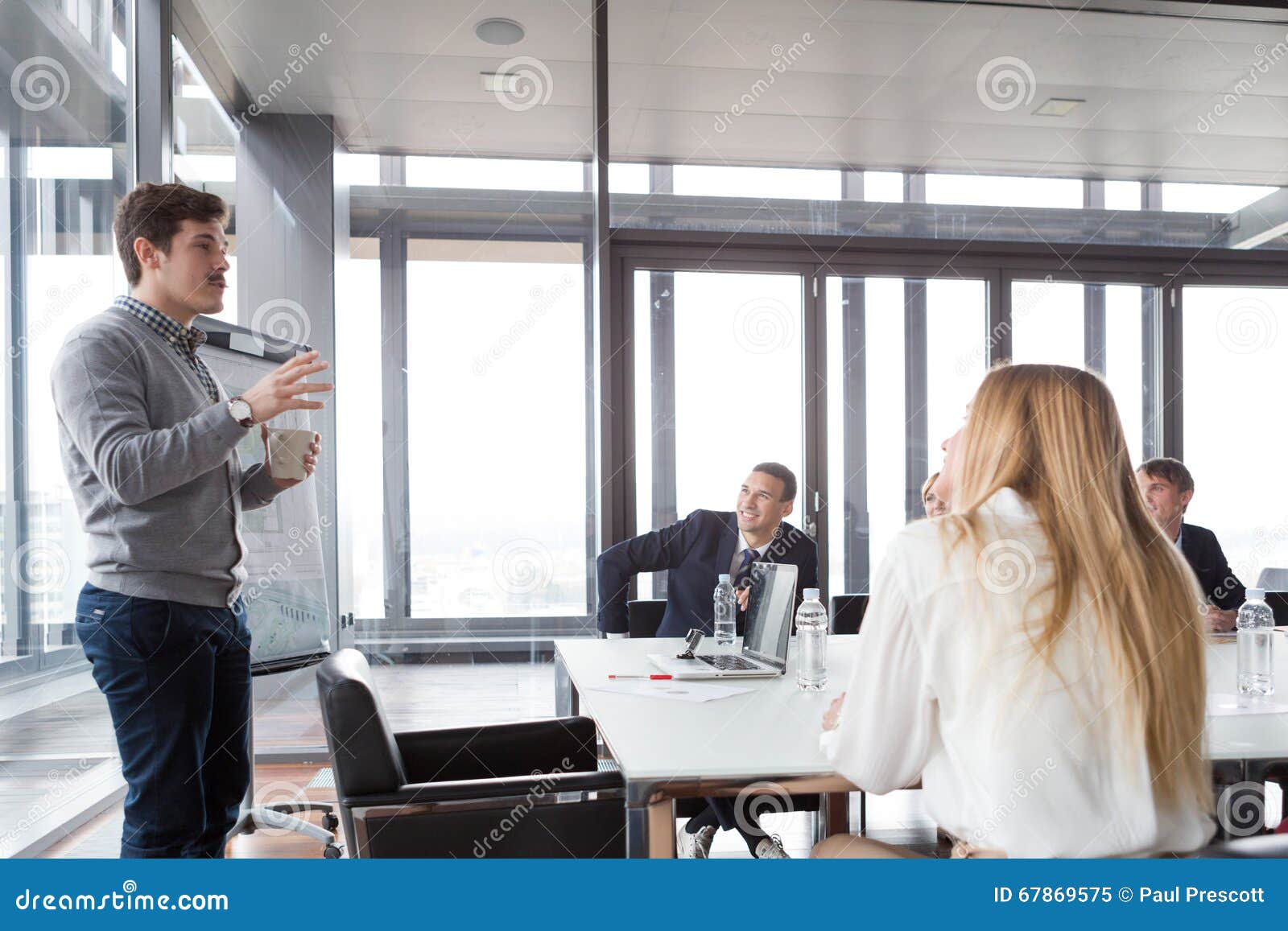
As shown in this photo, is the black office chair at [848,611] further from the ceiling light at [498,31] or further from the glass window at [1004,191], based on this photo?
the ceiling light at [498,31]

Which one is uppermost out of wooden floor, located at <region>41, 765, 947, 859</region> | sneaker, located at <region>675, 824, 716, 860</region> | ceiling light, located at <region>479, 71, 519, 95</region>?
ceiling light, located at <region>479, 71, 519, 95</region>

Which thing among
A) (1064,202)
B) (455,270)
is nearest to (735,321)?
(455,270)

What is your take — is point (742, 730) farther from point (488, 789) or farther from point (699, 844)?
point (699, 844)

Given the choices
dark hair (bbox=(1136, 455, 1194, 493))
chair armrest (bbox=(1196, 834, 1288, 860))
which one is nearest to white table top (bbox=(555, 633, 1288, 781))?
chair armrest (bbox=(1196, 834, 1288, 860))

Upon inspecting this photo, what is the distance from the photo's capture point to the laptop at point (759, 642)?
2344mm

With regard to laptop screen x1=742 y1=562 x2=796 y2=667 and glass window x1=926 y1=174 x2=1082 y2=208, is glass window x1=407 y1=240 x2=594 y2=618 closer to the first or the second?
laptop screen x1=742 y1=562 x2=796 y2=667

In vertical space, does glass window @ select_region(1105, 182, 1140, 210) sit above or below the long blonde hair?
above

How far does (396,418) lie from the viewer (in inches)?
171

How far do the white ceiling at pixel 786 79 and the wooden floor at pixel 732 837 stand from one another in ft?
9.67

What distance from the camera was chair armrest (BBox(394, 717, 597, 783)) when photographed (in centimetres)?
214

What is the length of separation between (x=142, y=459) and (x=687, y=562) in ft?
6.78

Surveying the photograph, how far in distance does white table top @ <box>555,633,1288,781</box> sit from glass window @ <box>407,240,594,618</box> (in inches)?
76.6

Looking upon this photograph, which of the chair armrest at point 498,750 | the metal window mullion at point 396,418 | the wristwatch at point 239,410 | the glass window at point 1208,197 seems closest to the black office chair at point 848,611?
the chair armrest at point 498,750

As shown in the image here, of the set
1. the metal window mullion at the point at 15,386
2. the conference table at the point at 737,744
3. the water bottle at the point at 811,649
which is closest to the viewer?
the conference table at the point at 737,744
